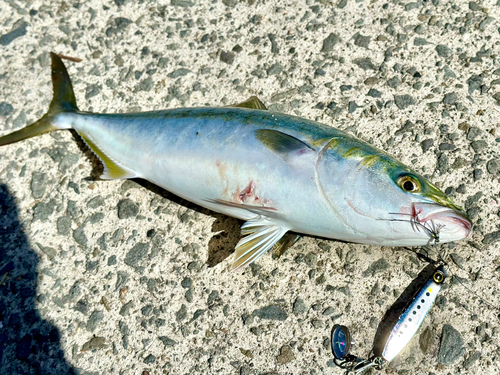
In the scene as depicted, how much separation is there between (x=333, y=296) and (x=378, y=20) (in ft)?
7.61

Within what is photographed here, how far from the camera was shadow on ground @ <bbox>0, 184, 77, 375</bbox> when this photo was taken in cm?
269

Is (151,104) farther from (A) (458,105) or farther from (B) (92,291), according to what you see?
(A) (458,105)

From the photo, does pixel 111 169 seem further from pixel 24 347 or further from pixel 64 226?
pixel 24 347

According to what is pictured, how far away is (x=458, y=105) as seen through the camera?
3.01 metres

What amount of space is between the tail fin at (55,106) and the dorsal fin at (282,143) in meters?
1.79

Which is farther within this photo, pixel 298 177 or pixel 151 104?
pixel 151 104

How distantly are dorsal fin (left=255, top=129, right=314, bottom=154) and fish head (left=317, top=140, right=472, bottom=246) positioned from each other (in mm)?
141

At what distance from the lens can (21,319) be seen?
283 cm

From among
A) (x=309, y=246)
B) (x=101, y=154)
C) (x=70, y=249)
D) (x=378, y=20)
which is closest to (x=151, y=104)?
(x=101, y=154)

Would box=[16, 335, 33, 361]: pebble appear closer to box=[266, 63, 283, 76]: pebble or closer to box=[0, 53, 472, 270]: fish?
box=[0, 53, 472, 270]: fish

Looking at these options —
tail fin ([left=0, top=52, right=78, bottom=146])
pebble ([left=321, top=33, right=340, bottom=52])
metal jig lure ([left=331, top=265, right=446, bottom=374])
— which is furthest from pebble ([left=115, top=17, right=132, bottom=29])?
metal jig lure ([left=331, top=265, right=446, bottom=374])

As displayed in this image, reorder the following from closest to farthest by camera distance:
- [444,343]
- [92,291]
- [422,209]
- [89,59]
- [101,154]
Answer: [422,209] → [444,343] → [92,291] → [101,154] → [89,59]

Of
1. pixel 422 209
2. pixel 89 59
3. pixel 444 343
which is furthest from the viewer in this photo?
pixel 89 59

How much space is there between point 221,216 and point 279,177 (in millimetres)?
688
